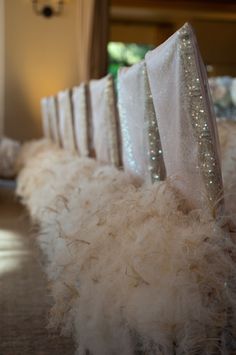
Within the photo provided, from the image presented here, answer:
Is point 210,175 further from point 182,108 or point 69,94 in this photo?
point 69,94

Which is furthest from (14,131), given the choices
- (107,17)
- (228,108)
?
(228,108)

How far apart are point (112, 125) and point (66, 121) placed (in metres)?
1.34

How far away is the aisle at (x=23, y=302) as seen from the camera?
1452mm

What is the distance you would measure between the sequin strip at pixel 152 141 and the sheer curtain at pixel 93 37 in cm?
381

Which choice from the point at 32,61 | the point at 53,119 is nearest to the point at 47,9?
the point at 32,61

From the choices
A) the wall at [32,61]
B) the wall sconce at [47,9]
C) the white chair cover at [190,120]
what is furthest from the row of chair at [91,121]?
the wall sconce at [47,9]

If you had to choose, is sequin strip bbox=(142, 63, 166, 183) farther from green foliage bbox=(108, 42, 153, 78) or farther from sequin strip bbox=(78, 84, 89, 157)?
Result: green foliage bbox=(108, 42, 153, 78)

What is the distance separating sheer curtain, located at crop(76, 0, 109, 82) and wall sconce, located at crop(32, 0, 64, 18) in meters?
0.24

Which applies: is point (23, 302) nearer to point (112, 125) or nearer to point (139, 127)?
point (139, 127)

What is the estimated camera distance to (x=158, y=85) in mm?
1488

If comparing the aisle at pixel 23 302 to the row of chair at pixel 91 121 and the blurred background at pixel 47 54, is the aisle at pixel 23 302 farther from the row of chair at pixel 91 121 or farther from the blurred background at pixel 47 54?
the blurred background at pixel 47 54

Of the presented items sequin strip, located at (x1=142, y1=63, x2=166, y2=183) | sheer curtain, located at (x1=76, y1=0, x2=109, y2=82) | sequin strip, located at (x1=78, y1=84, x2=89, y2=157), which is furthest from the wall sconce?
sequin strip, located at (x1=142, y1=63, x2=166, y2=183)

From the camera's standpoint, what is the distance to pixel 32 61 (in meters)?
5.91

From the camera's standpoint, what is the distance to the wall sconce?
19.1 feet
